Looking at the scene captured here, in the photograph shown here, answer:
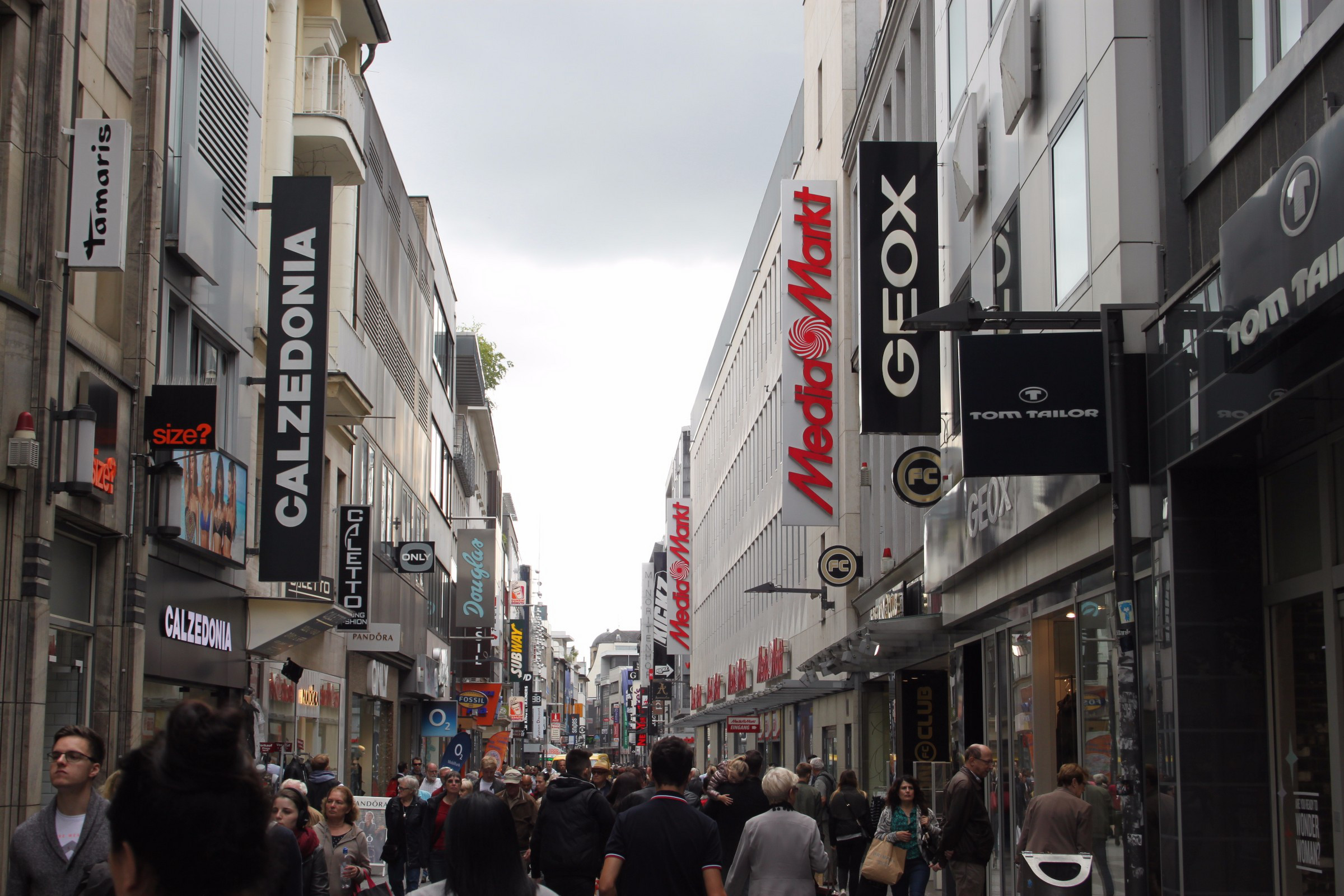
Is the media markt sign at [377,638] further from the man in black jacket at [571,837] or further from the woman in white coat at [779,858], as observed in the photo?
the woman in white coat at [779,858]

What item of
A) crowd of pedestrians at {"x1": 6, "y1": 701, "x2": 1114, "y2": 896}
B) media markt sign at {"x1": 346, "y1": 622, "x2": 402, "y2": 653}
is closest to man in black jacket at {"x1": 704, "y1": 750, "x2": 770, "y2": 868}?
crowd of pedestrians at {"x1": 6, "y1": 701, "x2": 1114, "y2": 896}

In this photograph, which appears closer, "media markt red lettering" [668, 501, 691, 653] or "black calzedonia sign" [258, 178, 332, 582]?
"black calzedonia sign" [258, 178, 332, 582]

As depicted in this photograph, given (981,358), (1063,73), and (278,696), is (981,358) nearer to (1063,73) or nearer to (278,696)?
(1063,73)

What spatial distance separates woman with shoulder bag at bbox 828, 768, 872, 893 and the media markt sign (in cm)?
1381

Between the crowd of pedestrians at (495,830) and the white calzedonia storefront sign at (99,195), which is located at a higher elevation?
the white calzedonia storefront sign at (99,195)

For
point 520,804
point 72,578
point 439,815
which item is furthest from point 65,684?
point 520,804

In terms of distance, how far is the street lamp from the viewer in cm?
1002

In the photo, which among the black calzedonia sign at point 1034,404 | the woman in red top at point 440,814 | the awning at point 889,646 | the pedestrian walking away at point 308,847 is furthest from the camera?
the awning at point 889,646

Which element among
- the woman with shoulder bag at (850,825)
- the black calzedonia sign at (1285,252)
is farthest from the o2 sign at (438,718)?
the black calzedonia sign at (1285,252)

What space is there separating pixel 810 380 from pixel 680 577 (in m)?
53.2

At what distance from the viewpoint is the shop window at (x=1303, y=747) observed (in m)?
9.76

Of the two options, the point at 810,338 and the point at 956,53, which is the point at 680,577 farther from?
the point at 956,53

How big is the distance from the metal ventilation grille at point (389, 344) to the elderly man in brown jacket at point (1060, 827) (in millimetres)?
20825

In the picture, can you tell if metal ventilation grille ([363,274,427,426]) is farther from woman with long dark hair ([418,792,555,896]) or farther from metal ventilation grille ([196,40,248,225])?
woman with long dark hair ([418,792,555,896])
